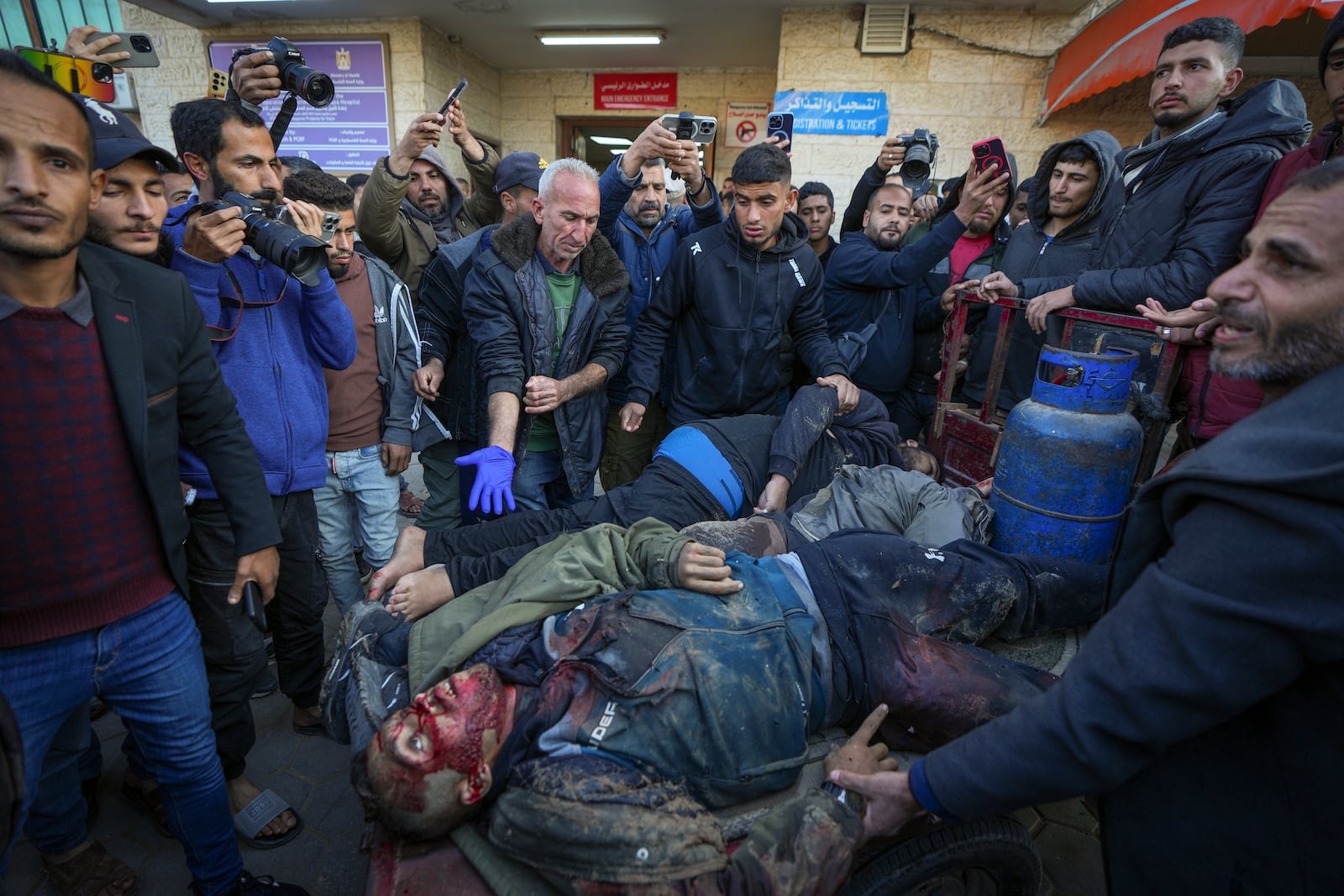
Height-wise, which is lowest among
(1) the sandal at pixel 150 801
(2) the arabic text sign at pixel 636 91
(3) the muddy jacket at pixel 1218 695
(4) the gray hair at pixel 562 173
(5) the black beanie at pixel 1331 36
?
(1) the sandal at pixel 150 801

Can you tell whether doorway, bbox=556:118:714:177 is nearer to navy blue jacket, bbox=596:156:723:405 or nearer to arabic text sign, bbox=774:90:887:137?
arabic text sign, bbox=774:90:887:137

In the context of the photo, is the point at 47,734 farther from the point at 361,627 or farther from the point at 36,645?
the point at 361,627

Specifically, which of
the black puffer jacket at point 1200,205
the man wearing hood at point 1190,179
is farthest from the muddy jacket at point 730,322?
the black puffer jacket at point 1200,205

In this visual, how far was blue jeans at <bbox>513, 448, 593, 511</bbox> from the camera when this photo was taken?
2.95 m

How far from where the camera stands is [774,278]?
3.06m

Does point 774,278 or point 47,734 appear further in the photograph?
point 774,278

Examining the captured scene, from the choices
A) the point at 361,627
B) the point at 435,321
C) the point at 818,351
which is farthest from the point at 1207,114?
the point at 361,627

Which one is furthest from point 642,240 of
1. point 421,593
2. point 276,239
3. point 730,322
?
point 421,593

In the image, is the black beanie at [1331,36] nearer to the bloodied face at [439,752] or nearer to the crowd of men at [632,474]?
the crowd of men at [632,474]

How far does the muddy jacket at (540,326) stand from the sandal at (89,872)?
1840 millimetres

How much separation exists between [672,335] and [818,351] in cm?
79

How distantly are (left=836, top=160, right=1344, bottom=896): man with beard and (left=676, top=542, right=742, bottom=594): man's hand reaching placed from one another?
748 mm

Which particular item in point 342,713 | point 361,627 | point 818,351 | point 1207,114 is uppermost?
point 1207,114

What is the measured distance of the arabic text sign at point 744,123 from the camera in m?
8.27
